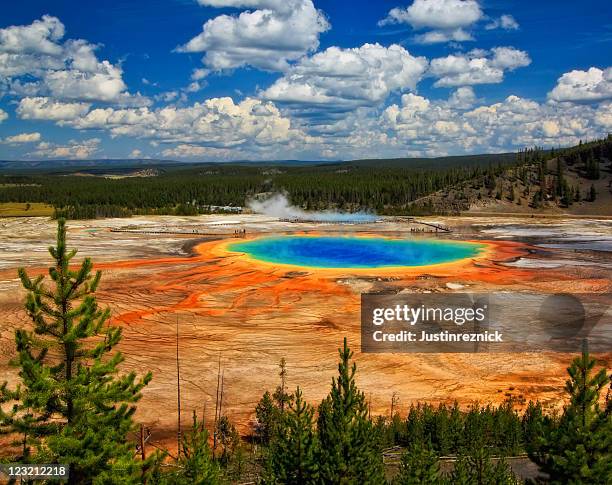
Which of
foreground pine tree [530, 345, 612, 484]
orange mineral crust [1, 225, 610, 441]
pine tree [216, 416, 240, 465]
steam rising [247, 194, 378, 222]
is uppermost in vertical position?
steam rising [247, 194, 378, 222]

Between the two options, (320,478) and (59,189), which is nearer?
(320,478)

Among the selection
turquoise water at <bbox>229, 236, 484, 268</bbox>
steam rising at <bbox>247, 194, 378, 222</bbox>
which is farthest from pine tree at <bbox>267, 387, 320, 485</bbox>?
steam rising at <bbox>247, 194, 378, 222</bbox>

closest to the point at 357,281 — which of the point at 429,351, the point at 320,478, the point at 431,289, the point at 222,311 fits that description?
the point at 431,289

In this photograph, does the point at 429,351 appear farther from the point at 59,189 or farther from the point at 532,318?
the point at 59,189

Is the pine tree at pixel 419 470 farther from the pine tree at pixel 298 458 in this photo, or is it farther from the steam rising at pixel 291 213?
the steam rising at pixel 291 213

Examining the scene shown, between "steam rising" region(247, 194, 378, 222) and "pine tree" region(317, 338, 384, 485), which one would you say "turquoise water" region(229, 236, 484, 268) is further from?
"pine tree" region(317, 338, 384, 485)

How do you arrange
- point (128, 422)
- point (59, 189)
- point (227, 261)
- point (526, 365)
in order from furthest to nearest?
1. point (59, 189)
2. point (227, 261)
3. point (526, 365)
4. point (128, 422)

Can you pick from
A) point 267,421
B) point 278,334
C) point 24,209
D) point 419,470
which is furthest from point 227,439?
point 24,209
